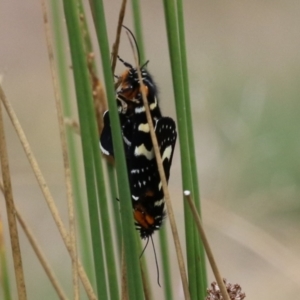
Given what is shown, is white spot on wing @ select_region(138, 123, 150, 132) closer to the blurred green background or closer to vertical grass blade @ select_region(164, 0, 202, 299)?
vertical grass blade @ select_region(164, 0, 202, 299)

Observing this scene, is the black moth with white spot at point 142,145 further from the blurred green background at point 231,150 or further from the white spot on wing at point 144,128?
the blurred green background at point 231,150

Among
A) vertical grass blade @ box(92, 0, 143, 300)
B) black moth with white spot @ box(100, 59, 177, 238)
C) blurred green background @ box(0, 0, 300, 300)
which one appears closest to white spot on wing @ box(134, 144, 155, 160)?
black moth with white spot @ box(100, 59, 177, 238)

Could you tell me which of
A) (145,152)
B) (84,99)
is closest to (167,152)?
(145,152)

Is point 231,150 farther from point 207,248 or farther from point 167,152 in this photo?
point 207,248

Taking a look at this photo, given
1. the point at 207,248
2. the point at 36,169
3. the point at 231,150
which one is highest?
the point at 231,150

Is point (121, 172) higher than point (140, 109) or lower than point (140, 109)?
lower

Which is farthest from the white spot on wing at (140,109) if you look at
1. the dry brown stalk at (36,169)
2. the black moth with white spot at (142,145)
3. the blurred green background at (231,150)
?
the blurred green background at (231,150)
